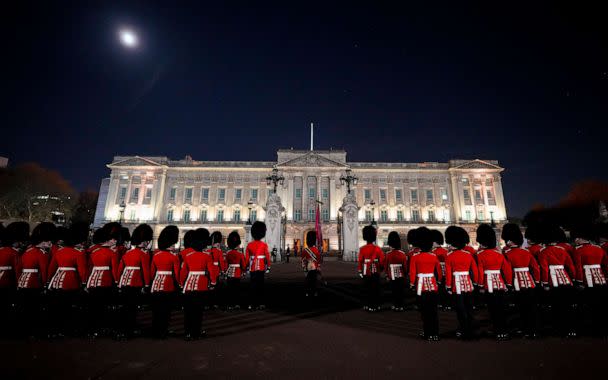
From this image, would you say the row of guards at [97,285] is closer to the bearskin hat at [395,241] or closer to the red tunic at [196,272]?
the red tunic at [196,272]

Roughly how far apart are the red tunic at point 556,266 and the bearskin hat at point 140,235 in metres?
9.52

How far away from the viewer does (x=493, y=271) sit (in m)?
6.49

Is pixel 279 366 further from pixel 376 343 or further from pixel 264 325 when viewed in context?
pixel 264 325

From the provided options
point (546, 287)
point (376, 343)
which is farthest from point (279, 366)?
point (546, 287)

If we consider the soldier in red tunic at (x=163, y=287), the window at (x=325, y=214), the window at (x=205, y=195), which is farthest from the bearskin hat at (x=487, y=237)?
the window at (x=205, y=195)

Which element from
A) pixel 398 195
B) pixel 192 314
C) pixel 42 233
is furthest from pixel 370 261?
pixel 398 195

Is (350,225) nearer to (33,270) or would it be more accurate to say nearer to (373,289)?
(373,289)

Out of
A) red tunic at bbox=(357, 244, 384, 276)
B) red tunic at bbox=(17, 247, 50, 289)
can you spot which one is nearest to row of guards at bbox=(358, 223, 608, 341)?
red tunic at bbox=(357, 244, 384, 276)

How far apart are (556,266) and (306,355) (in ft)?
20.6

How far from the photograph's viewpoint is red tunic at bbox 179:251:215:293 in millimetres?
6363

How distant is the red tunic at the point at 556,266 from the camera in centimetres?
691

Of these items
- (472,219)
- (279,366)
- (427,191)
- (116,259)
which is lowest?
(279,366)

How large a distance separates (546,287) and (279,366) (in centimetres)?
645

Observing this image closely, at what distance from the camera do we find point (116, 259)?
685cm
